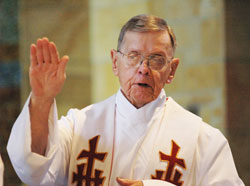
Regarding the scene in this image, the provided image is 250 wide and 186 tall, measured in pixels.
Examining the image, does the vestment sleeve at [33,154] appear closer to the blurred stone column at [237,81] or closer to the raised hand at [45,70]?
the raised hand at [45,70]

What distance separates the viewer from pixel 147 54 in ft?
9.63

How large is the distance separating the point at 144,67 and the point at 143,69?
0.01 metres

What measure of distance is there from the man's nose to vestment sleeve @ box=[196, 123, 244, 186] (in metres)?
0.52

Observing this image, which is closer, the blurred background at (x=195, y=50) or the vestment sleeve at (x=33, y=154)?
the vestment sleeve at (x=33, y=154)

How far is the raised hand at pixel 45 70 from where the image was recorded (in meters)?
2.60

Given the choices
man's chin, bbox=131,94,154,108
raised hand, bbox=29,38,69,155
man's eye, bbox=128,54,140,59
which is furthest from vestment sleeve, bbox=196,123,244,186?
raised hand, bbox=29,38,69,155

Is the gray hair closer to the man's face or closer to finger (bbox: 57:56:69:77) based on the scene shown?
the man's face

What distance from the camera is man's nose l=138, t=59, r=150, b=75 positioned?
291cm

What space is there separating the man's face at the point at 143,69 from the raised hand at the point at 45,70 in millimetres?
461

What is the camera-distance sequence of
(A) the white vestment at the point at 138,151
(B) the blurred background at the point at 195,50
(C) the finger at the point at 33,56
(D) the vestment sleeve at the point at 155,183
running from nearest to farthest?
(C) the finger at the point at 33,56 < (D) the vestment sleeve at the point at 155,183 < (A) the white vestment at the point at 138,151 < (B) the blurred background at the point at 195,50

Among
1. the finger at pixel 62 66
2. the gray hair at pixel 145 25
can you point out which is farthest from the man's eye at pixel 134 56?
the finger at pixel 62 66

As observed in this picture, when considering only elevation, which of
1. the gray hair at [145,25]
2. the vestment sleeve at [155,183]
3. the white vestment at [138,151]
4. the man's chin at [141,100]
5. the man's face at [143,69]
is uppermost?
the gray hair at [145,25]

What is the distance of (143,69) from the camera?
2.91 m

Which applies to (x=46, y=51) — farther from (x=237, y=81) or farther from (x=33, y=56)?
(x=237, y=81)
